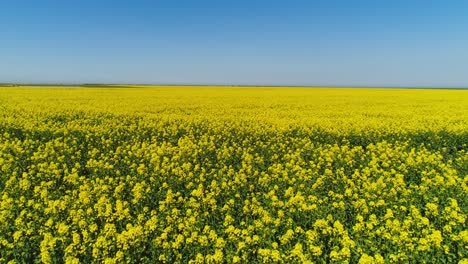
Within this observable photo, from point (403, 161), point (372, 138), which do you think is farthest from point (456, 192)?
point (372, 138)

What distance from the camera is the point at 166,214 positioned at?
581cm

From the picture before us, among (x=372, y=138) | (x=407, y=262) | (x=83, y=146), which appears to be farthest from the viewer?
(x=372, y=138)

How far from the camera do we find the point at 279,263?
438 centimetres

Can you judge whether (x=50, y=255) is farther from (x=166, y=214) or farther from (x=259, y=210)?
(x=259, y=210)

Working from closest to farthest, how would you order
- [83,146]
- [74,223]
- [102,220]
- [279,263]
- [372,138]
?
1. [279,263]
2. [74,223]
3. [102,220]
4. [83,146]
5. [372,138]

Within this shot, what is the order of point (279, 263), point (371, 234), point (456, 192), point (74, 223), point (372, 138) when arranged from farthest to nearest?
point (372, 138) < point (456, 192) < point (74, 223) < point (371, 234) < point (279, 263)

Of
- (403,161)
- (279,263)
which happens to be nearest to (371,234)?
(279,263)

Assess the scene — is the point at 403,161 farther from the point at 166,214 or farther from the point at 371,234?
the point at 166,214

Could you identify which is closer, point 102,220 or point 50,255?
point 50,255

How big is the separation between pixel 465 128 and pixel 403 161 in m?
5.99

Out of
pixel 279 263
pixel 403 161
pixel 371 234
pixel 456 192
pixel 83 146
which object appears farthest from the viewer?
pixel 83 146

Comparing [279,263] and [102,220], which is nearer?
[279,263]

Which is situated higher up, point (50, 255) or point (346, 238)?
point (346, 238)

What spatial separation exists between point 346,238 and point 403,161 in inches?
249
